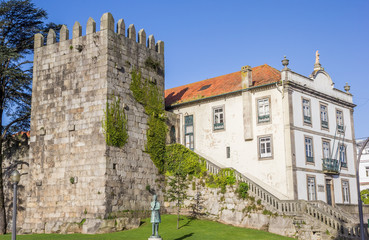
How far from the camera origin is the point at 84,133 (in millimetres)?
26031

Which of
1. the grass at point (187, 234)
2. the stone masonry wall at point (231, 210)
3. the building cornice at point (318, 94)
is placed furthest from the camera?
the building cornice at point (318, 94)

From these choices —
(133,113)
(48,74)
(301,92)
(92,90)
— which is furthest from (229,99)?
(48,74)

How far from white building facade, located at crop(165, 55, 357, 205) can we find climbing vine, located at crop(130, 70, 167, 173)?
399 centimetres

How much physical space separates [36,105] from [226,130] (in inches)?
488

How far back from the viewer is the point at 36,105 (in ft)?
92.5

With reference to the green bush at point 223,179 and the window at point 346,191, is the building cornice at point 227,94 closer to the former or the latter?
the green bush at point 223,179

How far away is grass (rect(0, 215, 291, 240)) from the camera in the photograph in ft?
71.7

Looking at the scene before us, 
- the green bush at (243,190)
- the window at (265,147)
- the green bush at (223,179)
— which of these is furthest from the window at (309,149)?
the green bush at (223,179)

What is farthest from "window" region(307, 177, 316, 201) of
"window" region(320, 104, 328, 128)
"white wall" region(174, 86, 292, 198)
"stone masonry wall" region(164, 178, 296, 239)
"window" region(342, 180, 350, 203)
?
"stone masonry wall" region(164, 178, 296, 239)

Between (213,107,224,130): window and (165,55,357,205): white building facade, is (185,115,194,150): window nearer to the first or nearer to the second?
(165,55,357,205): white building facade

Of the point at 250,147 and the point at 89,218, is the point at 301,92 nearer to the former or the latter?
the point at 250,147

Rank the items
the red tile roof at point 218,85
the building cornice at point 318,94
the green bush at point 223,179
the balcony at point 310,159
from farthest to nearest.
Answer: the red tile roof at point 218,85 < the balcony at point 310,159 < the building cornice at point 318,94 < the green bush at point 223,179

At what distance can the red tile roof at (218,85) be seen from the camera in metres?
30.3

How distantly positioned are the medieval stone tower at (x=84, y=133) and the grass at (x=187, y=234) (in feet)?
6.52
